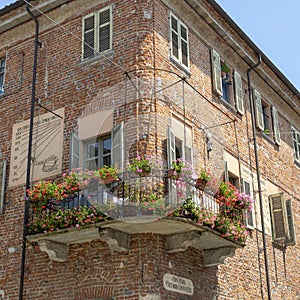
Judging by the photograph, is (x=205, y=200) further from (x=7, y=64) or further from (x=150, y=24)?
(x=7, y=64)

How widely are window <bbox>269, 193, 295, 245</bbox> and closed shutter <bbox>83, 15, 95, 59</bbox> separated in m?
6.90

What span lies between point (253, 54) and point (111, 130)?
7.23 m

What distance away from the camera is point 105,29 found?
13.6m

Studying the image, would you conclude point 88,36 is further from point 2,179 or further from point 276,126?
point 276,126

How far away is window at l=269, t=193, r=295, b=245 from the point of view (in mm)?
15998

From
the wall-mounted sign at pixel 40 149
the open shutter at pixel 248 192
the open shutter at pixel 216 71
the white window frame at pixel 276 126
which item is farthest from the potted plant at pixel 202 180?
the white window frame at pixel 276 126

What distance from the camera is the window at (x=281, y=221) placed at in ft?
52.5

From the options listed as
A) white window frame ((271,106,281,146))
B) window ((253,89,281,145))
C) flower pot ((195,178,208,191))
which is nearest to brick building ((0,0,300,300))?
flower pot ((195,178,208,191))

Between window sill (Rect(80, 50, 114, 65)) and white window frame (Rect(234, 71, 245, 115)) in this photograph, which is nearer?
window sill (Rect(80, 50, 114, 65))

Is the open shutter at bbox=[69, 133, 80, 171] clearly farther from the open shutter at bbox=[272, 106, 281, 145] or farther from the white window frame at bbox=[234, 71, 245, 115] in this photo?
the open shutter at bbox=[272, 106, 281, 145]

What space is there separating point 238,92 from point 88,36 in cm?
506

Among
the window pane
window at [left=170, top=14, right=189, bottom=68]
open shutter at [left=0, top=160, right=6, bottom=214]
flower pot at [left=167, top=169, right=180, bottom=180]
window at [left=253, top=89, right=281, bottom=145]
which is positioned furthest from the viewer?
window at [left=253, top=89, right=281, bottom=145]

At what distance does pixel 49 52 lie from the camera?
1437 cm

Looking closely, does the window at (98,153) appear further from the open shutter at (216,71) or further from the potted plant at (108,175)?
the open shutter at (216,71)
